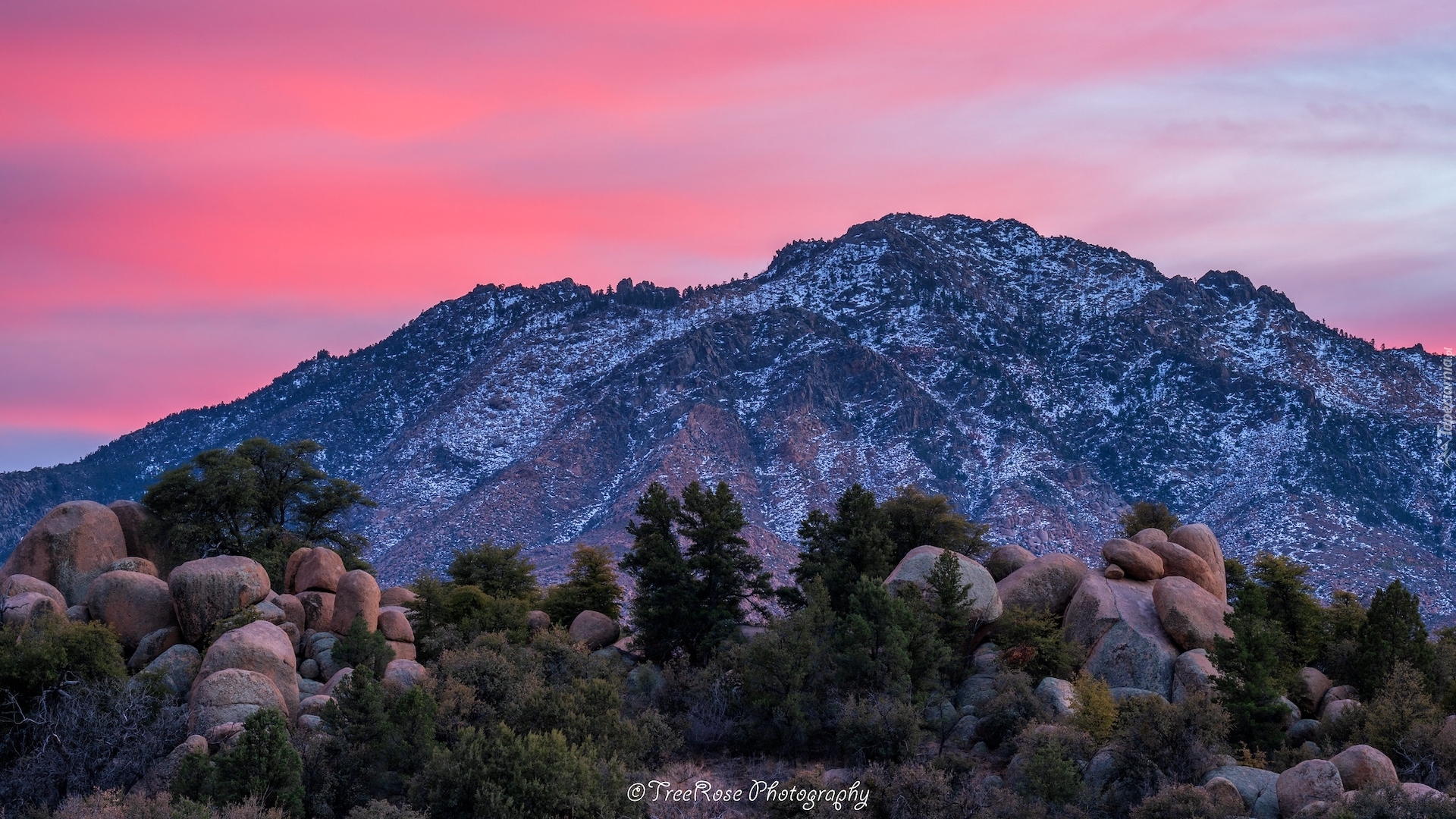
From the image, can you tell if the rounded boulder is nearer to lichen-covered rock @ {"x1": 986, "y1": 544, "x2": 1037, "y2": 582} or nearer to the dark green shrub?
the dark green shrub

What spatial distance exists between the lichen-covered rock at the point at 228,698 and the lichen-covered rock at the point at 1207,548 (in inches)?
1603

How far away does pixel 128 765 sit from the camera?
40.7 m

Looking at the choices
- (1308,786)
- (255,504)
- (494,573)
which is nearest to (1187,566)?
(1308,786)

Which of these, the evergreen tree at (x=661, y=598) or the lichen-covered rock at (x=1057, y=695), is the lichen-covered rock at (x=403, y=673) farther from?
the lichen-covered rock at (x=1057, y=695)

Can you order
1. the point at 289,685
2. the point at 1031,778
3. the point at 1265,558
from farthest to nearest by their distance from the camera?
1. the point at 1265,558
2. the point at 289,685
3. the point at 1031,778

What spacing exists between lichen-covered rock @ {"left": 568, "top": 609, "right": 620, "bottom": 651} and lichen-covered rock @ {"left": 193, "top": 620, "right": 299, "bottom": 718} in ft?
52.1

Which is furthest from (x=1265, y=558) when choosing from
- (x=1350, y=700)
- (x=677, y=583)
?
(x=677, y=583)

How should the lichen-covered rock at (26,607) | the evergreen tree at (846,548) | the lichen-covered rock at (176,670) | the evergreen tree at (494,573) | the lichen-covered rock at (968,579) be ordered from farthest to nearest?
1. the evergreen tree at (494,573)
2. the evergreen tree at (846,548)
3. the lichen-covered rock at (968,579)
4. the lichen-covered rock at (26,607)
5. the lichen-covered rock at (176,670)

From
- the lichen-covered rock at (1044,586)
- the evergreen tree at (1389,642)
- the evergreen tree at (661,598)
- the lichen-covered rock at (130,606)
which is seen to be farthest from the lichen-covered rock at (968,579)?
the lichen-covered rock at (130,606)

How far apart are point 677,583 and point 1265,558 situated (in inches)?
1085

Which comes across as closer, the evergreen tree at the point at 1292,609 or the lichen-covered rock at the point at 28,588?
the lichen-covered rock at the point at 28,588

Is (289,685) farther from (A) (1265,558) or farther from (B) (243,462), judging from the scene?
(A) (1265,558)


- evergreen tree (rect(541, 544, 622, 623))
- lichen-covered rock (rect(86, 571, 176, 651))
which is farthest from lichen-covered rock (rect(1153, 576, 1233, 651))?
lichen-covered rock (rect(86, 571, 176, 651))

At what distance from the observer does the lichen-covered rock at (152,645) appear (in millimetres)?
48188
